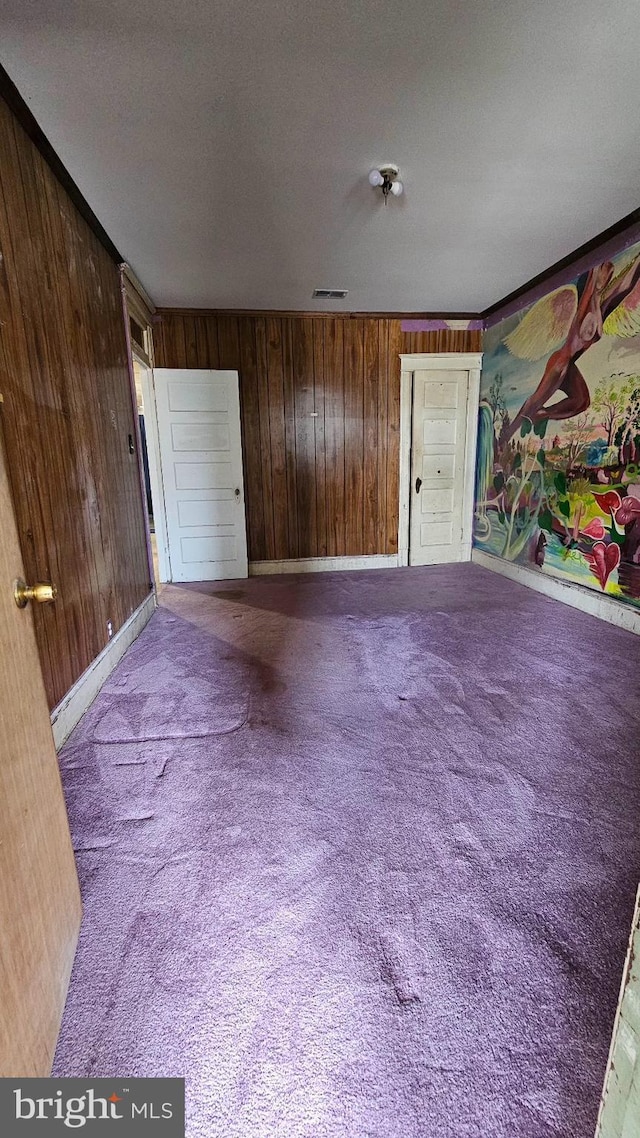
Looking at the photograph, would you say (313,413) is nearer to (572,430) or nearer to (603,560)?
(572,430)

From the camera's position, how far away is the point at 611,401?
11.1 feet

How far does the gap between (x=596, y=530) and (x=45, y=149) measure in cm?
409

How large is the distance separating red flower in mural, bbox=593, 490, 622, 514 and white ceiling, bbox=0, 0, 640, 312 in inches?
71.8

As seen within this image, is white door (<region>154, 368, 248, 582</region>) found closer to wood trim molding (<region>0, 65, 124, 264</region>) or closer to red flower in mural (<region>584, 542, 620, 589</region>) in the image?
wood trim molding (<region>0, 65, 124, 264</region>)

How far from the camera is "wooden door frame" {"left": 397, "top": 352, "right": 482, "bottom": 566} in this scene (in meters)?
5.06

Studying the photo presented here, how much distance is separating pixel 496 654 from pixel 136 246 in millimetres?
3724

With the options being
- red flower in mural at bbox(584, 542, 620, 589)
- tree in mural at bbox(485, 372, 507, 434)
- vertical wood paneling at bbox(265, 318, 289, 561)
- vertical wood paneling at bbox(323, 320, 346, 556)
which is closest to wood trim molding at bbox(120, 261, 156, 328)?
vertical wood paneling at bbox(265, 318, 289, 561)

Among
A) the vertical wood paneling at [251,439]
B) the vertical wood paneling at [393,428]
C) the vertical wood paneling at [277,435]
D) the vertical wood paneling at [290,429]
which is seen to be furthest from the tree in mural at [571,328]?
the vertical wood paneling at [251,439]

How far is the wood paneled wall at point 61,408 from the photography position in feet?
6.15

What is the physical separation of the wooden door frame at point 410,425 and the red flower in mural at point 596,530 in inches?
73.2

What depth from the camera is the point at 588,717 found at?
2232 mm

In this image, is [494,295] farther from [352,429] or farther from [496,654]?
[496,654]

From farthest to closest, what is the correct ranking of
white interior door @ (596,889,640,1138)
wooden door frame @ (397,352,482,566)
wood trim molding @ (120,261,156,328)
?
wooden door frame @ (397,352,482,566), wood trim molding @ (120,261,156,328), white interior door @ (596,889,640,1138)

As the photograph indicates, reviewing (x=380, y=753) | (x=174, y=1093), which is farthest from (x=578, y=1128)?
(x=380, y=753)
